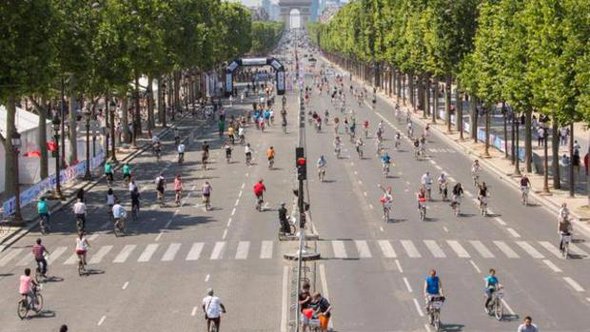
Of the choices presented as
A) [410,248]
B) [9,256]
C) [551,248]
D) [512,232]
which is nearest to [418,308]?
[410,248]

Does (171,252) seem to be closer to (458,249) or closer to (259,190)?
(259,190)

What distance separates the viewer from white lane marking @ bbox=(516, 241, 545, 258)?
4253 cm

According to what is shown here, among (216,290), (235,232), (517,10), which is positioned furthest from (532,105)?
(216,290)

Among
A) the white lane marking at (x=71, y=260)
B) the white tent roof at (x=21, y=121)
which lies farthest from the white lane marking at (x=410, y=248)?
the white tent roof at (x=21, y=121)

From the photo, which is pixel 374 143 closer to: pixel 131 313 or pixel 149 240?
pixel 149 240

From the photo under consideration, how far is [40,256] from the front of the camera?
127 feet

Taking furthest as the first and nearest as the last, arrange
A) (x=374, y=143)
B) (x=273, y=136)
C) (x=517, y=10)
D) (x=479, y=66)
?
(x=273, y=136)
(x=374, y=143)
(x=479, y=66)
(x=517, y=10)

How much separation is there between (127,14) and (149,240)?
154 feet

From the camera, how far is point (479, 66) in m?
77.4

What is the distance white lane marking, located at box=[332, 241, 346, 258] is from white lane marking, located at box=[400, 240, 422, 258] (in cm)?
258

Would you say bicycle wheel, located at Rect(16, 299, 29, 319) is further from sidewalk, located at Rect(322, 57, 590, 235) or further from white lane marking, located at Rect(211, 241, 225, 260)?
sidewalk, located at Rect(322, 57, 590, 235)

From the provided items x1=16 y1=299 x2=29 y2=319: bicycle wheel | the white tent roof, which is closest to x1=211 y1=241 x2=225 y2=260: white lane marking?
x1=16 y1=299 x2=29 y2=319: bicycle wheel

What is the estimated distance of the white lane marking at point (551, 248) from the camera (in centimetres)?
4269

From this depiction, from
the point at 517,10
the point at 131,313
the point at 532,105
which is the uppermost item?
the point at 517,10
